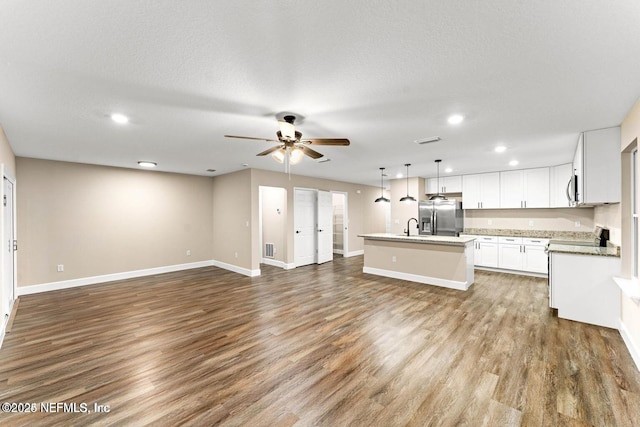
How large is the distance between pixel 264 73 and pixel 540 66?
2.03 meters

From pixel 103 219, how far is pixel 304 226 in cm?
455

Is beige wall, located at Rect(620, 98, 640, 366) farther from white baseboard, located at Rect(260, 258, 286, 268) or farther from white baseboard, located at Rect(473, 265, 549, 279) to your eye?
white baseboard, located at Rect(260, 258, 286, 268)

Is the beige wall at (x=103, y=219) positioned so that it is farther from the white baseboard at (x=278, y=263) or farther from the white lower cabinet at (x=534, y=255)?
the white lower cabinet at (x=534, y=255)

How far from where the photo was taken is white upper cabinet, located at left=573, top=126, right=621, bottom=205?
3229mm

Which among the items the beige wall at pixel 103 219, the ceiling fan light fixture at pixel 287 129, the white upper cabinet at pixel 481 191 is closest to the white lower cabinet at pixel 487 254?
the white upper cabinet at pixel 481 191

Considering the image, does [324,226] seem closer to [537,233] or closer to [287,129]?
[537,233]

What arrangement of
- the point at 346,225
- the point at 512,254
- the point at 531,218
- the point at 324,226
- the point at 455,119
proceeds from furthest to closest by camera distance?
1. the point at 346,225
2. the point at 324,226
3. the point at 531,218
4. the point at 512,254
5. the point at 455,119

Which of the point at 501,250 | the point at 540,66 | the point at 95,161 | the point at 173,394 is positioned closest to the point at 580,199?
the point at 540,66

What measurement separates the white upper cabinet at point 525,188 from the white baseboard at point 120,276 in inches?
245

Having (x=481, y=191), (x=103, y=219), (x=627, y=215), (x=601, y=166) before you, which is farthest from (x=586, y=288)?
(x=103, y=219)

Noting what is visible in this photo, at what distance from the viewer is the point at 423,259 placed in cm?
544

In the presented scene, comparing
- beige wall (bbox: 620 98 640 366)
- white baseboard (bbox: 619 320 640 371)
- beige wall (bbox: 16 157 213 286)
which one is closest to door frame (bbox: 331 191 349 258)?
beige wall (bbox: 16 157 213 286)

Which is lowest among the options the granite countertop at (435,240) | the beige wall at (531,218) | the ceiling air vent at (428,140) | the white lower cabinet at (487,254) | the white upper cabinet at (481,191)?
the white lower cabinet at (487,254)

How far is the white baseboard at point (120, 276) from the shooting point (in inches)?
198
